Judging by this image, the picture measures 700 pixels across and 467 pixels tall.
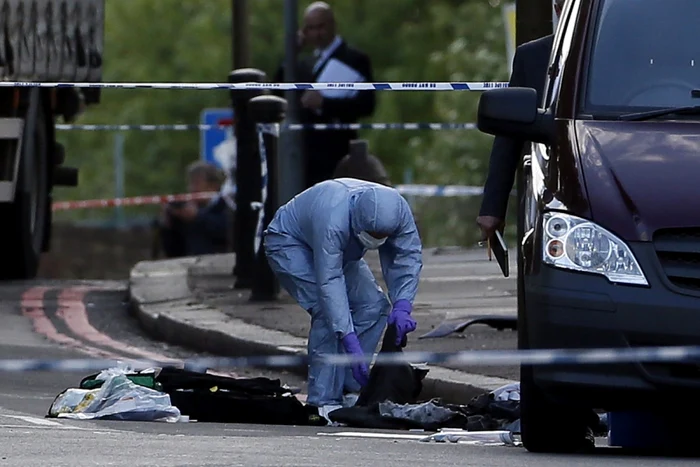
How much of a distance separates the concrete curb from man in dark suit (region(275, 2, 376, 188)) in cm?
150

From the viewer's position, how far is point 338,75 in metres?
16.0

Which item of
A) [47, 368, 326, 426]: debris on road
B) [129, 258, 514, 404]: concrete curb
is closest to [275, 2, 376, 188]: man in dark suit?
[129, 258, 514, 404]: concrete curb

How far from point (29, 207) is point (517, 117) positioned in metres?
8.06

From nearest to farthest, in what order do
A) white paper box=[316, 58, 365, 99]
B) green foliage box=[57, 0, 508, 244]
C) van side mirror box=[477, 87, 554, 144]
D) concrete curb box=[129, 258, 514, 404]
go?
van side mirror box=[477, 87, 554, 144] → concrete curb box=[129, 258, 514, 404] → white paper box=[316, 58, 365, 99] → green foliage box=[57, 0, 508, 244]

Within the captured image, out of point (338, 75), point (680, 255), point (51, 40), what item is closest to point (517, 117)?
point (680, 255)

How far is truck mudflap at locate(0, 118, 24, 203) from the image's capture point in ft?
45.6

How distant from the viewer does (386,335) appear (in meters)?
9.28

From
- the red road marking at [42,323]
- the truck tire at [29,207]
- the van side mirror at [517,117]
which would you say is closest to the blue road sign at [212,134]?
the truck tire at [29,207]

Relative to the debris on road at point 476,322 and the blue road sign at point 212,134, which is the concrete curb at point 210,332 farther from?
the blue road sign at point 212,134

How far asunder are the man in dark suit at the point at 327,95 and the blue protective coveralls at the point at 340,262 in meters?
6.28

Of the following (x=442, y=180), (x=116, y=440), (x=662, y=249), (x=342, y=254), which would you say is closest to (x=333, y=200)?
(x=342, y=254)

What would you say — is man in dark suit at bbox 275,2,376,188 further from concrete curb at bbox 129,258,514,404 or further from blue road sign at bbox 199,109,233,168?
blue road sign at bbox 199,109,233,168

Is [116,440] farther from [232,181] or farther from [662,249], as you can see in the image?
[232,181]

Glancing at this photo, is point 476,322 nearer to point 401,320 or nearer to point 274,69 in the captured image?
point 401,320
